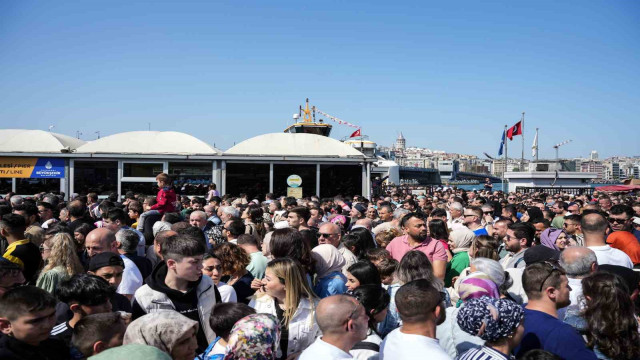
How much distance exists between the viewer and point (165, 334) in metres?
2.58

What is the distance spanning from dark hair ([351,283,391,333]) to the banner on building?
53.2 ft

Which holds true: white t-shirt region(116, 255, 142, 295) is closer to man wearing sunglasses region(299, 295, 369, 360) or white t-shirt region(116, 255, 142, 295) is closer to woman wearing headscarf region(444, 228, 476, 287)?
man wearing sunglasses region(299, 295, 369, 360)

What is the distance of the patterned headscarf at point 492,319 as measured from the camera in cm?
276

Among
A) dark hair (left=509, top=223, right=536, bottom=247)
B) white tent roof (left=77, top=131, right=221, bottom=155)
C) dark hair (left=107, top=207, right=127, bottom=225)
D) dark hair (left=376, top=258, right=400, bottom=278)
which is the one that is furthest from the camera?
white tent roof (left=77, top=131, right=221, bottom=155)

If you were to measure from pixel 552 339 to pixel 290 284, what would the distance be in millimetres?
1895

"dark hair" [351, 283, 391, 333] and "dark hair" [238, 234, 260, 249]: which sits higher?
"dark hair" [238, 234, 260, 249]

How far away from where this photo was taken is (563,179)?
34719 millimetres

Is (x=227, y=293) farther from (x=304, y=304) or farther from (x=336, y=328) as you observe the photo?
(x=336, y=328)

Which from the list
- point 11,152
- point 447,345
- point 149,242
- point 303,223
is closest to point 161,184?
point 149,242

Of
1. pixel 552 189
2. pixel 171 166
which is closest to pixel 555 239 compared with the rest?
pixel 171 166

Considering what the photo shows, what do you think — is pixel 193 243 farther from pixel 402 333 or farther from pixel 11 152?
pixel 11 152

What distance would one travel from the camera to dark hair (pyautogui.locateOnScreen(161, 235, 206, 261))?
11.7ft

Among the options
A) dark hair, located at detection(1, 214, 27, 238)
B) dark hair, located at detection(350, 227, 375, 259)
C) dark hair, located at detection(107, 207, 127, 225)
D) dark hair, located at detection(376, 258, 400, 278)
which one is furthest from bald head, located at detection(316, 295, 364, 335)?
dark hair, located at detection(107, 207, 127, 225)

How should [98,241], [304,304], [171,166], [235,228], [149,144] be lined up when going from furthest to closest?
[149,144]
[171,166]
[235,228]
[98,241]
[304,304]
